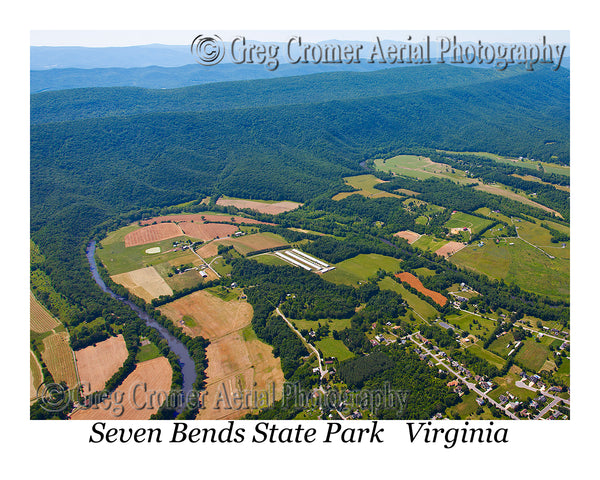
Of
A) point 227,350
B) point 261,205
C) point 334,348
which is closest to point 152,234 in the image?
point 261,205

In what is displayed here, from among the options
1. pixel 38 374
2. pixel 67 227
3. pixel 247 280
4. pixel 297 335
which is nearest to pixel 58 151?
pixel 67 227

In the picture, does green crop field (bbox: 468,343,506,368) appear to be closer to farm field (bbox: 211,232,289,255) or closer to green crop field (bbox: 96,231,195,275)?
farm field (bbox: 211,232,289,255)

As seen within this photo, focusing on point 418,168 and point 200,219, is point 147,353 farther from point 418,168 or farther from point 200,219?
point 418,168

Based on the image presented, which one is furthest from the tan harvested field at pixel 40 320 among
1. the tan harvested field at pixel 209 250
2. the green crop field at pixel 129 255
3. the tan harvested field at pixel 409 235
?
the tan harvested field at pixel 409 235

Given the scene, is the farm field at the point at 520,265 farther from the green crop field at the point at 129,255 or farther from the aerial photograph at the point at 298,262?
the green crop field at the point at 129,255

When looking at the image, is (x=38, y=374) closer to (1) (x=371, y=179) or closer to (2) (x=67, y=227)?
(2) (x=67, y=227)
